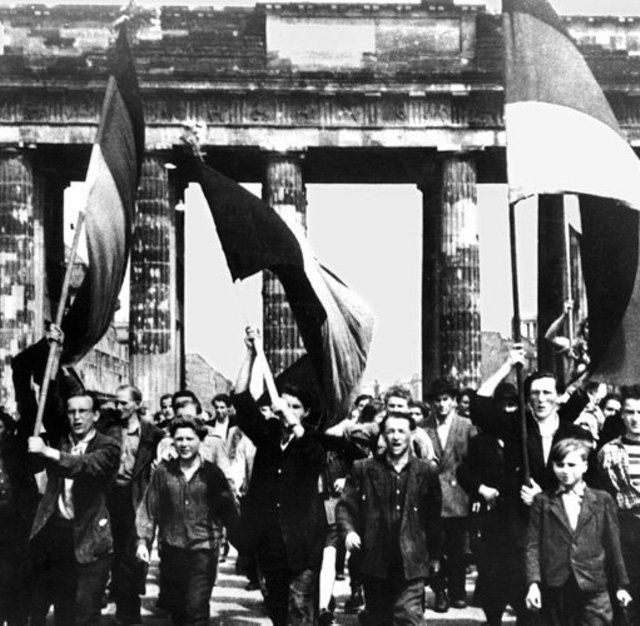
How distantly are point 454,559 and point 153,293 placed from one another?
60.7ft

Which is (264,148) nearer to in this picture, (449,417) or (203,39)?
(203,39)

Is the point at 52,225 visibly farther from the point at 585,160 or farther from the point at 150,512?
the point at 585,160

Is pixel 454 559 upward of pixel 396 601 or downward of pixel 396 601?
downward

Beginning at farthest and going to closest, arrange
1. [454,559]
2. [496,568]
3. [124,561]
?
[454,559]
[124,561]
[496,568]

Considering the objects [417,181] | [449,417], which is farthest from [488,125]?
[449,417]

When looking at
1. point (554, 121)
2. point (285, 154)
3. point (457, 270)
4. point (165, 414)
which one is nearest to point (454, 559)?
point (165, 414)

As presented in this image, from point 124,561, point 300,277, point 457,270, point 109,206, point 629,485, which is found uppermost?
point 457,270

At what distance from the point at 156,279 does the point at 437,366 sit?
724cm

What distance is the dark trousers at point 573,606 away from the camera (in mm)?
8273

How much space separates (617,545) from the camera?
8328mm

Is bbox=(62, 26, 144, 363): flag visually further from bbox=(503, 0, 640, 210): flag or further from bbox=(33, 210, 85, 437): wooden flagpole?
bbox=(503, 0, 640, 210): flag

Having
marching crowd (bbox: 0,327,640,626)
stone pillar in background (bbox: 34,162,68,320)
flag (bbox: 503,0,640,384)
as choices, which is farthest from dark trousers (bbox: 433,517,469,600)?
stone pillar in background (bbox: 34,162,68,320)

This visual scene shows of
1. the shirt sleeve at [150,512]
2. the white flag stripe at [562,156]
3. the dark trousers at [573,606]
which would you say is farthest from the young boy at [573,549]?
the shirt sleeve at [150,512]

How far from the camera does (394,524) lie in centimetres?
866
